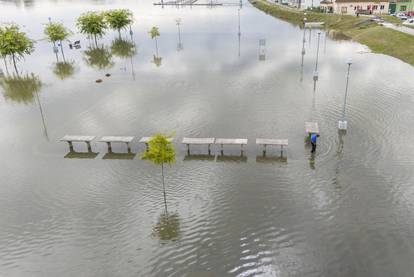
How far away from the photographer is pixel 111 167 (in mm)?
21938

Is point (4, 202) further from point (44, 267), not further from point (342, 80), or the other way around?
point (342, 80)

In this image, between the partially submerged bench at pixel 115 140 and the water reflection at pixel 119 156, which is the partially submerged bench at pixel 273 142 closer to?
the water reflection at pixel 119 156

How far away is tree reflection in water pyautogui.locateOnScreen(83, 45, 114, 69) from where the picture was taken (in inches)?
1907

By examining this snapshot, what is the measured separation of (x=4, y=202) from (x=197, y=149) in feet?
39.2

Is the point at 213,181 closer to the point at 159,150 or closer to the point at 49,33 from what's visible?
the point at 159,150

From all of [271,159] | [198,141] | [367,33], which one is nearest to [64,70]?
[198,141]

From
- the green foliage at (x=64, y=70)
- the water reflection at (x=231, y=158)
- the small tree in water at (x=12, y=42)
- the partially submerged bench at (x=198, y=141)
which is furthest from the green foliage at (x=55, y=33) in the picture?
the water reflection at (x=231, y=158)

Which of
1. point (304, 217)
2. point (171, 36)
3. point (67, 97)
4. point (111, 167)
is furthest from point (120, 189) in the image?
point (171, 36)

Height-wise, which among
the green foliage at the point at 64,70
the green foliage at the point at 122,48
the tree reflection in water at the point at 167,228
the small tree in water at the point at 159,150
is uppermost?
the small tree in water at the point at 159,150

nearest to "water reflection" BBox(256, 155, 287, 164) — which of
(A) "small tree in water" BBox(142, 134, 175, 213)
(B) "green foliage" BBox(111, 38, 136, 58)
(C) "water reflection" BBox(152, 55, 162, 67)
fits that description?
(A) "small tree in water" BBox(142, 134, 175, 213)

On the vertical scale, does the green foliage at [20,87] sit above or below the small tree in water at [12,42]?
below

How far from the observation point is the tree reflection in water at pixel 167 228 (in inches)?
622

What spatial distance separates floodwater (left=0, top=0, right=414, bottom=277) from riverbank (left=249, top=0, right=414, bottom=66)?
29.5 feet

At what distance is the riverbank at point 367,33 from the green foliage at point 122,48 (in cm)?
3835
